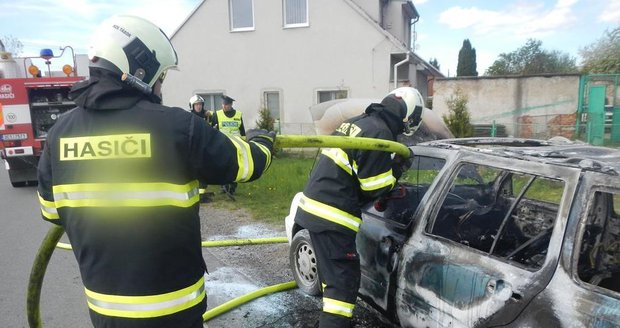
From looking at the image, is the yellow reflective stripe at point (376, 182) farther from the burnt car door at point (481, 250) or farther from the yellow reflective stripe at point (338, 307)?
the yellow reflective stripe at point (338, 307)

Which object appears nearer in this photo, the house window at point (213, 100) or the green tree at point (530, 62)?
the house window at point (213, 100)

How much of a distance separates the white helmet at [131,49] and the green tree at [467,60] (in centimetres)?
4950

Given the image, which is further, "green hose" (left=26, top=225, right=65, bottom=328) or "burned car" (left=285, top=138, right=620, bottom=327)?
"green hose" (left=26, top=225, right=65, bottom=328)

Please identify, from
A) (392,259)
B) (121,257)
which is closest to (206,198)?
(392,259)

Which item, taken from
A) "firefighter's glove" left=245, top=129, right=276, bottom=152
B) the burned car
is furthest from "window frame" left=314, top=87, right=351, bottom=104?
"firefighter's glove" left=245, top=129, right=276, bottom=152

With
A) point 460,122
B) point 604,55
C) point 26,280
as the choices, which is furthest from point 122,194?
point 604,55

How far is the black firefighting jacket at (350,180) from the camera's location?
2.89 m

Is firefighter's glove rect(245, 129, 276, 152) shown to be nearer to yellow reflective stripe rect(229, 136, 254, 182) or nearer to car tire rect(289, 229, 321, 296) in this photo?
yellow reflective stripe rect(229, 136, 254, 182)

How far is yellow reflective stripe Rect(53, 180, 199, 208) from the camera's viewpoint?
1.72 m

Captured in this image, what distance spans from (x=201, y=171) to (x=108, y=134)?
1.25ft

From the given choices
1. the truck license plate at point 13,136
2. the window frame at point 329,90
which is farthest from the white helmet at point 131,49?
the window frame at point 329,90

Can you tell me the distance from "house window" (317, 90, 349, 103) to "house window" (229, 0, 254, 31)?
12.3ft

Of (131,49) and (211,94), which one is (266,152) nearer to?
(131,49)

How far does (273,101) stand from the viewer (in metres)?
17.2
